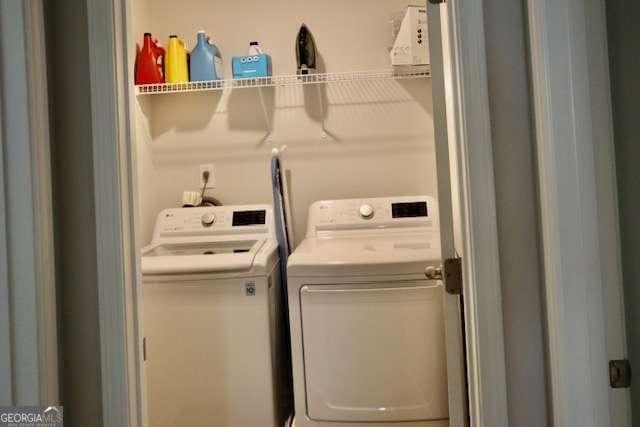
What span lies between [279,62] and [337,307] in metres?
1.52

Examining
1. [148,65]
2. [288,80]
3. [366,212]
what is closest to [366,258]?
[366,212]

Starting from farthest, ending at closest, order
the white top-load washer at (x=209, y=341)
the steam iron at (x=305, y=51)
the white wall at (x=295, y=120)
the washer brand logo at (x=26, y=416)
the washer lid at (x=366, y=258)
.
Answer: the white wall at (x=295, y=120)
the steam iron at (x=305, y=51)
the white top-load washer at (x=209, y=341)
the washer lid at (x=366, y=258)
the washer brand logo at (x=26, y=416)

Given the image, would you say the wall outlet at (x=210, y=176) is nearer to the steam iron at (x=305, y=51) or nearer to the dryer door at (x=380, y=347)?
the steam iron at (x=305, y=51)

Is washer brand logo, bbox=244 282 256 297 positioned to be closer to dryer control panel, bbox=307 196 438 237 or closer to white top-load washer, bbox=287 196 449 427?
white top-load washer, bbox=287 196 449 427

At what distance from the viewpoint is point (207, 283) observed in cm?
182

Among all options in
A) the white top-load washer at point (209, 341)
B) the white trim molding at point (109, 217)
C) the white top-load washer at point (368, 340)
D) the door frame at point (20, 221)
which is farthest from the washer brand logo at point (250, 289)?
the door frame at point (20, 221)

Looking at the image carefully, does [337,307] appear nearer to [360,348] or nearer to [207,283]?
[360,348]

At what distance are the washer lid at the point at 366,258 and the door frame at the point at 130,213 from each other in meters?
Result: 0.63

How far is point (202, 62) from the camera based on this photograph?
2.41 m

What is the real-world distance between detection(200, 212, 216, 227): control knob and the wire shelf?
0.67m

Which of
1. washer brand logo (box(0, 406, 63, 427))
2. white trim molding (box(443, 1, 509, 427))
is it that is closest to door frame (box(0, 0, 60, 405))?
washer brand logo (box(0, 406, 63, 427))

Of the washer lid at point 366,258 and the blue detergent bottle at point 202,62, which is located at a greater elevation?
the blue detergent bottle at point 202,62

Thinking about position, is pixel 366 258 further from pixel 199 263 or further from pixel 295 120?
pixel 295 120

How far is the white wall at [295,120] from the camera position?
2.56 m
